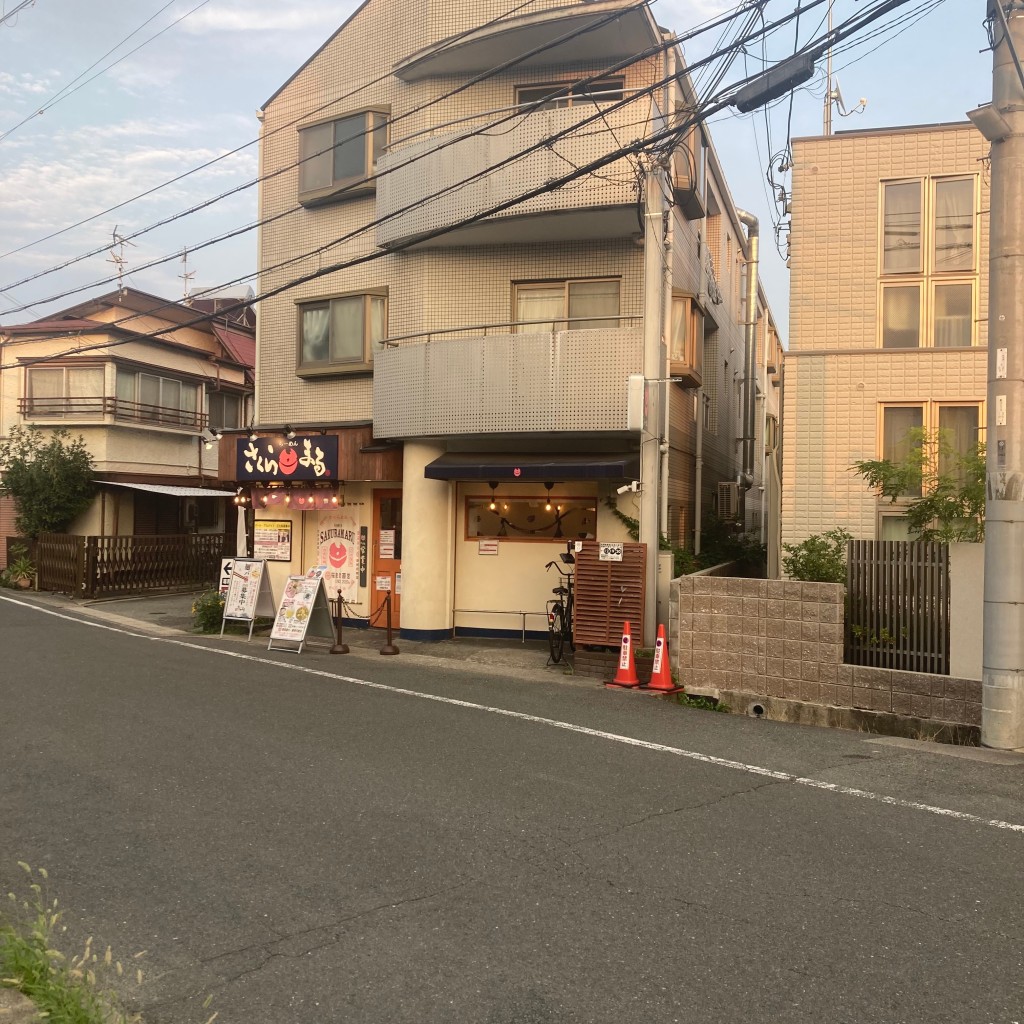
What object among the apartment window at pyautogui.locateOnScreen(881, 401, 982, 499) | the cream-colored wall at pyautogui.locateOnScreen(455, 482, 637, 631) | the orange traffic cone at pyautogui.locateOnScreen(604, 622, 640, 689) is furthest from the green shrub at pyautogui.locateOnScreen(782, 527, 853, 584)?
the cream-colored wall at pyautogui.locateOnScreen(455, 482, 637, 631)

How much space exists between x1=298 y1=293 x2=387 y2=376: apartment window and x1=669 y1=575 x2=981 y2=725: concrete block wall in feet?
26.2

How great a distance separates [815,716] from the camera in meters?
8.84

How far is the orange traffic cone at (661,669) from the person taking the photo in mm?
10227

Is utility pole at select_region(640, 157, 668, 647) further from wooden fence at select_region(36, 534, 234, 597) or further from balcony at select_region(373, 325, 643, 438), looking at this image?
wooden fence at select_region(36, 534, 234, 597)

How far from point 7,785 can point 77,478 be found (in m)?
20.0

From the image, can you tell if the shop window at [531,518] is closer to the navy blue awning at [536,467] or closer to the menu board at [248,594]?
the navy blue awning at [536,467]

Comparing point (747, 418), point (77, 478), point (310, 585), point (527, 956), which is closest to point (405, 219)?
point (310, 585)

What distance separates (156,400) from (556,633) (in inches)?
821

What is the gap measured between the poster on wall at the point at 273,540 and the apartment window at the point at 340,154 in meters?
6.09

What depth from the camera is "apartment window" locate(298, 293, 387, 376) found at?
15.4m

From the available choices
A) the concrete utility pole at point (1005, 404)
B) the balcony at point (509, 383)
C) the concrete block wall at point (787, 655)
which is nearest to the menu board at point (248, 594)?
the balcony at point (509, 383)

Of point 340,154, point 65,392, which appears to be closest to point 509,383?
point 340,154

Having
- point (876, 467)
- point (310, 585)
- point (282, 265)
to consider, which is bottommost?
point (310, 585)

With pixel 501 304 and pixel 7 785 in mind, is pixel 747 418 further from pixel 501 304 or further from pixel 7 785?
pixel 7 785
